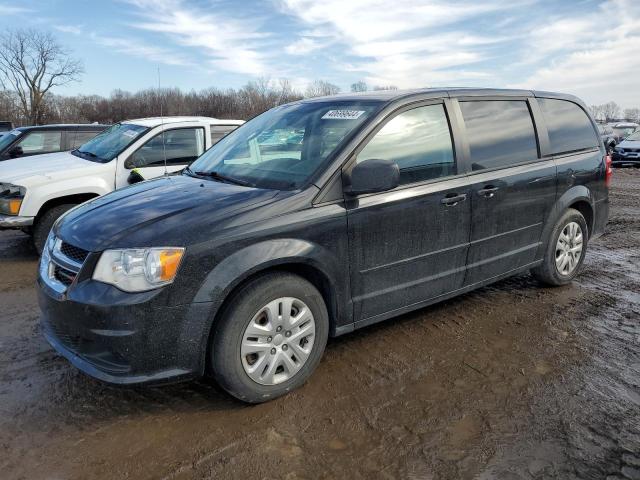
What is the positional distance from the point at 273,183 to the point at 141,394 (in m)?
1.55

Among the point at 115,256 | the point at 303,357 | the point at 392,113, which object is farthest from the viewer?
the point at 392,113

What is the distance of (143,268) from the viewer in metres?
2.62

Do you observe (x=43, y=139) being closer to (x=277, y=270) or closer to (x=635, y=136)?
(x=277, y=270)

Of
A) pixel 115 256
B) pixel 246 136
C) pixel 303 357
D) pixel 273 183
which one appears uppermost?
pixel 246 136

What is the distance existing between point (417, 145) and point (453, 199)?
0.48 meters

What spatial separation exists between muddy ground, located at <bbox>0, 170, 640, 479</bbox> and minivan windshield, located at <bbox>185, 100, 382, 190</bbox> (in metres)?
1.36

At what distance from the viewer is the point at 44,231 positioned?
19.9 ft

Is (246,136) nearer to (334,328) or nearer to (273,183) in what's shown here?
(273,183)

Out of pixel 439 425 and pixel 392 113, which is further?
pixel 392 113

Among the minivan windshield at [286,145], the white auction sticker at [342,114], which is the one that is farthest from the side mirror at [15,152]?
the white auction sticker at [342,114]

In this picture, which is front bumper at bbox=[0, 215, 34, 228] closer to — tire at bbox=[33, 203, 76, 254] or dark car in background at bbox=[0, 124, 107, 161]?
tire at bbox=[33, 203, 76, 254]

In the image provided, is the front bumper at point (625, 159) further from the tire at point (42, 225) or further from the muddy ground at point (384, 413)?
the tire at point (42, 225)

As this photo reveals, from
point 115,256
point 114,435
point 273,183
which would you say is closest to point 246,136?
point 273,183

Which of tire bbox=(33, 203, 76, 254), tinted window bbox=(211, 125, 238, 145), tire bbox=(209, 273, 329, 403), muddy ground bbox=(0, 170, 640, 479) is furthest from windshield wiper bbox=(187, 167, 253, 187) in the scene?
tinted window bbox=(211, 125, 238, 145)
